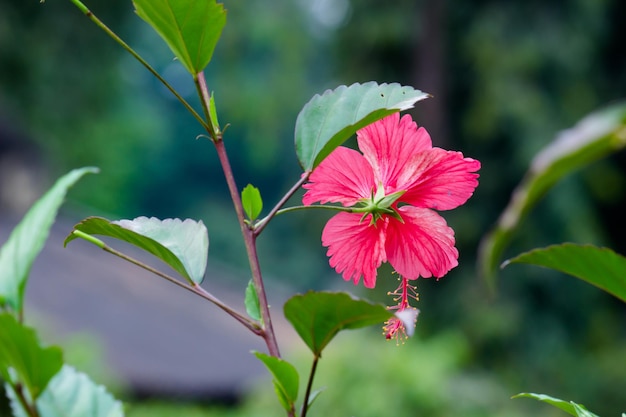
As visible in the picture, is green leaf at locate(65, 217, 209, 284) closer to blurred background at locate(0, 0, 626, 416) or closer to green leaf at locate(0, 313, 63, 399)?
green leaf at locate(0, 313, 63, 399)

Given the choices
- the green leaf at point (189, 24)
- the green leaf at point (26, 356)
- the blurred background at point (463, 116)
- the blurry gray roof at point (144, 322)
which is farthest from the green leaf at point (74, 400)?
the blurry gray roof at point (144, 322)

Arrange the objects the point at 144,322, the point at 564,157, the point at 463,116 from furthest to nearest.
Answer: the point at 144,322 → the point at 463,116 → the point at 564,157

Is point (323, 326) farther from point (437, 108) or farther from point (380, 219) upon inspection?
point (437, 108)

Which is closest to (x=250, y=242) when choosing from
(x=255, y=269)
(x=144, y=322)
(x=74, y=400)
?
(x=255, y=269)

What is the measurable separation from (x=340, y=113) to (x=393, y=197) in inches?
1.7

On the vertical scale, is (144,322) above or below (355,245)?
above

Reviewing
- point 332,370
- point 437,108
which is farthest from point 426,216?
point 437,108

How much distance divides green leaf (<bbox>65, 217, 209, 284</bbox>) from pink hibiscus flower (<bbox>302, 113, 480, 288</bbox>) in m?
0.05

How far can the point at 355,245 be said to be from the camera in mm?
338

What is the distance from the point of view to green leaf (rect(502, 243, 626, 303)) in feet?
0.91

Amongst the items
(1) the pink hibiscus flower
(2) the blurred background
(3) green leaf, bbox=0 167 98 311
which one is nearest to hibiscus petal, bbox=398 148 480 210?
(1) the pink hibiscus flower

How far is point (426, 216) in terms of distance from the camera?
1.09ft

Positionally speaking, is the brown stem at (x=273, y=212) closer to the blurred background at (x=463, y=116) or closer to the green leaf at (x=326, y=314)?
the green leaf at (x=326, y=314)

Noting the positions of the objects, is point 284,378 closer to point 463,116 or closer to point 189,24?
→ point 189,24
